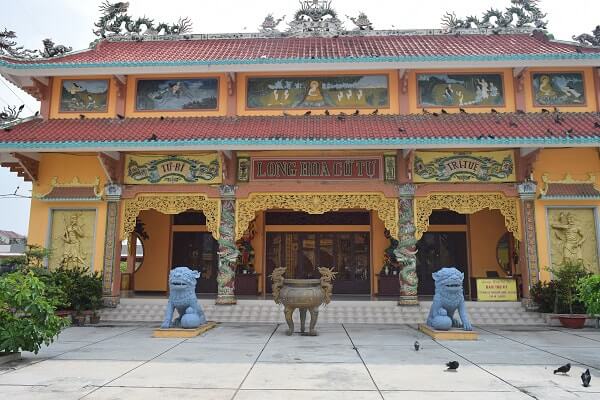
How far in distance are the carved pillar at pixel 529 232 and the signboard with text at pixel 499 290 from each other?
273 millimetres

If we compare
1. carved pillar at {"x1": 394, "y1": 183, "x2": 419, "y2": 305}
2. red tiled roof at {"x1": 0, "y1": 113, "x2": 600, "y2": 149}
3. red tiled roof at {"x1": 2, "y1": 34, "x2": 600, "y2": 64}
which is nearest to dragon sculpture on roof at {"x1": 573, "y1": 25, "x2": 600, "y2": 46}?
red tiled roof at {"x1": 2, "y1": 34, "x2": 600, "y2": 64}

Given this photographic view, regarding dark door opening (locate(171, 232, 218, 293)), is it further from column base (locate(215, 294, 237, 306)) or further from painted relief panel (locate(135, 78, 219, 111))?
painted relief panel (locate(135, 78, 219, 111))

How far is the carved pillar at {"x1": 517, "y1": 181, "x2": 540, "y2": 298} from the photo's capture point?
1033cm

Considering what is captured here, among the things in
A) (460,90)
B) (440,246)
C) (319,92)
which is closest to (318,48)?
(319,92)

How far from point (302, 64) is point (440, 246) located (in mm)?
7150

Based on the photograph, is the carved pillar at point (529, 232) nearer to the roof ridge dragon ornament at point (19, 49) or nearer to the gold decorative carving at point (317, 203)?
the gold decorative carving at point (317, 203)

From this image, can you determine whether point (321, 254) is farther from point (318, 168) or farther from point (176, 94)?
point (176, 94)

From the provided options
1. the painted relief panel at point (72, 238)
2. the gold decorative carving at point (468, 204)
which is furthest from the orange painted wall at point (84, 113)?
the gold decorative carving at point (468, 204)

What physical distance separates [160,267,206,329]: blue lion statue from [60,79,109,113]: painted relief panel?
5826 millimetres

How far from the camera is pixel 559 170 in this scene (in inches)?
421

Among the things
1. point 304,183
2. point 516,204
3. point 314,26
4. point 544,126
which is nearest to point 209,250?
point 304,183

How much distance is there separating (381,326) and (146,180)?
650cm

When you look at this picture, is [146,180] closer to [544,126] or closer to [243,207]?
[243,207]

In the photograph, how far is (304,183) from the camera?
1092cm
